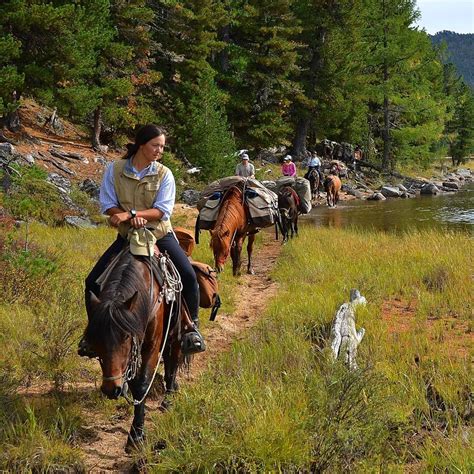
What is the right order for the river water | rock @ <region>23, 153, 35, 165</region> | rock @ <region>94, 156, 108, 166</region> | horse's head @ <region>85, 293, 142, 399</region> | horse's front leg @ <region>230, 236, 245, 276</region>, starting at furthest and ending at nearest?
rock @ <region>94, 156, 108, 166</region> < the river water < rock @ <region>23, 153, 35, 165</region> < horse's front leg @ <region>230, 236, 245, 276</region> < horse's head @ <region>85, 293, 142, 399</region>

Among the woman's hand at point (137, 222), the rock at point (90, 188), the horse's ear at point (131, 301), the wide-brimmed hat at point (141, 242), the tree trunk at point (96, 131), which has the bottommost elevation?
the rock at point (90, 188)

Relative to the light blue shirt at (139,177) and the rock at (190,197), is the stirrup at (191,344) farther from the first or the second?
the rock at (190,197)

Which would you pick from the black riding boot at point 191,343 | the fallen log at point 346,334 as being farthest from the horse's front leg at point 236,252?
the black riding boot at point 191,343

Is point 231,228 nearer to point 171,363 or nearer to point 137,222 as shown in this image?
point 171,363

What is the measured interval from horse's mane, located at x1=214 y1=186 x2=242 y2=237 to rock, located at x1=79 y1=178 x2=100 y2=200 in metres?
10.5

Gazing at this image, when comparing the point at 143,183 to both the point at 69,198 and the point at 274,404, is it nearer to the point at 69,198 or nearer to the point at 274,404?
the point at 274,404

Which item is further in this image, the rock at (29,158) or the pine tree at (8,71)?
the rock at (29,158)

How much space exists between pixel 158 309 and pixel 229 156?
23212mm

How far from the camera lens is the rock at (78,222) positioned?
14.2 metres

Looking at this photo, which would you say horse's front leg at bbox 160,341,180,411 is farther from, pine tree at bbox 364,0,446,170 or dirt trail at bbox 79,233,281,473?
pine tree at bbox 364,0,446,170

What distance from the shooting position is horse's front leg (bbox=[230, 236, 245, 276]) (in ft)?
33.3

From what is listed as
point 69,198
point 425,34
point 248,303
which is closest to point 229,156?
point 69,198

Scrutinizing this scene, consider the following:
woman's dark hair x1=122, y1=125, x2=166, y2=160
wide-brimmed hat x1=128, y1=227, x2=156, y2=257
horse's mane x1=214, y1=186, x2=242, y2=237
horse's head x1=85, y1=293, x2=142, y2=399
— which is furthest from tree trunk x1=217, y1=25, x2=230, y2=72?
horse's head x1=85, y1=293, x2=142, y2=399

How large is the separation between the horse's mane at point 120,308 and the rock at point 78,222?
35.2ft
